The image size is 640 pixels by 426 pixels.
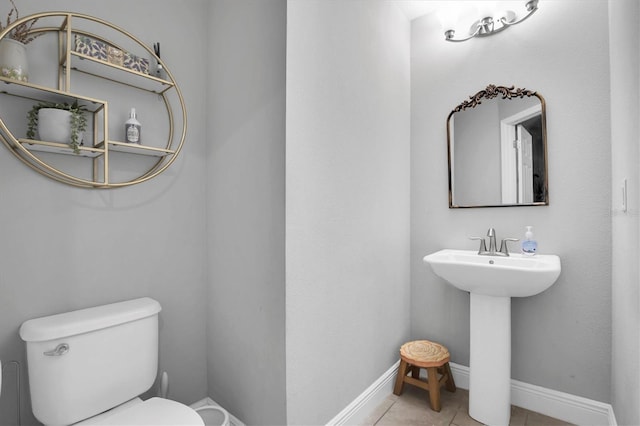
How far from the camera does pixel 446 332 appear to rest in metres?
2.08

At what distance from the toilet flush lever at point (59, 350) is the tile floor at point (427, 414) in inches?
55.0

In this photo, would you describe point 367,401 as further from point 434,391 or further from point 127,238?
point 127,238

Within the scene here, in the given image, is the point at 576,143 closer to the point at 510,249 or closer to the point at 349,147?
the point at 510,249

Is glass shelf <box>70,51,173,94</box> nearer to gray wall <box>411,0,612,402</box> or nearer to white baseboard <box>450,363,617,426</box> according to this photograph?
gray wall <box>411,0,612,402</box>

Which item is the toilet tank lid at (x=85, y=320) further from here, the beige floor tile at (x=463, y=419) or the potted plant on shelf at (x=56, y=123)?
the beige floor tile at (x=463, y=419)

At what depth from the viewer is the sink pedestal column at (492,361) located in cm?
162

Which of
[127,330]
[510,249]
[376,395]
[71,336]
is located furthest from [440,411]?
[71,336]

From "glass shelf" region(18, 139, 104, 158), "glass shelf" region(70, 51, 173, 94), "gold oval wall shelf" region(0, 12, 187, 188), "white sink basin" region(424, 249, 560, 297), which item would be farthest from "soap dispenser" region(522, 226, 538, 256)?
"glass shelf" region(18, 139, 104, 158)

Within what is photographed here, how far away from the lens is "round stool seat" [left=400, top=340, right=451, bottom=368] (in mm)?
1769

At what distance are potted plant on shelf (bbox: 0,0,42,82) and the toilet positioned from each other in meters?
0.88

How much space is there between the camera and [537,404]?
5.83ft

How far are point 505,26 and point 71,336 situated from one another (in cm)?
263

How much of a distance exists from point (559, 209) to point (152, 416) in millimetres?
2132

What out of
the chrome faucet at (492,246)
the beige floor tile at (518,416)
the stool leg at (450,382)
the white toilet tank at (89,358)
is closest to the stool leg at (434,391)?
the stool leg at (450,382)
